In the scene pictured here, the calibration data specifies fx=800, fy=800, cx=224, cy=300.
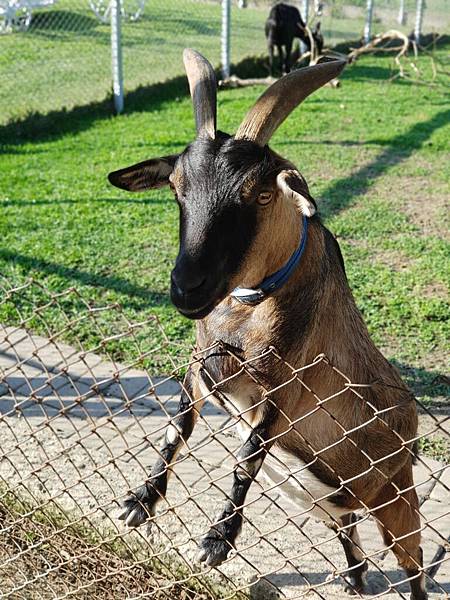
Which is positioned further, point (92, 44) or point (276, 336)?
point (92, 44)

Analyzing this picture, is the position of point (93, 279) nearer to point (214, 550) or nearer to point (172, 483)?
point (172, 483)

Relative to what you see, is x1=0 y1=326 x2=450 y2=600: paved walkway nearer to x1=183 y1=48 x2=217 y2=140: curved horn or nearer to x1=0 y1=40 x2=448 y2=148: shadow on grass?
x1=183 y1=48 x2=217 y2=140: curved horn

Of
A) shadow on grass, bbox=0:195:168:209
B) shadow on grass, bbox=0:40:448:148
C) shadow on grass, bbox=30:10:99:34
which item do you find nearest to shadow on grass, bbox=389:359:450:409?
shadow on grass, bbox=0:195:168:209

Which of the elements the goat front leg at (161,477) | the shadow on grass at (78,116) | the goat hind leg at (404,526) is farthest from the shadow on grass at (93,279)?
the shadow on grass at (78,116)

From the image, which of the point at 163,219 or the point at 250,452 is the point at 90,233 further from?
the point at 250,452

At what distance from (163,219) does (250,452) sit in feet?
16.4

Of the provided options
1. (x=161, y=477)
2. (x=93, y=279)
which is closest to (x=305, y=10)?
(x=93, y=279)

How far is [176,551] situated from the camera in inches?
123

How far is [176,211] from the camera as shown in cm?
775

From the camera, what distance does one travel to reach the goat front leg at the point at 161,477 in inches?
117

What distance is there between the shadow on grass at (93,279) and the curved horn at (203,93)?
2973 millimetres

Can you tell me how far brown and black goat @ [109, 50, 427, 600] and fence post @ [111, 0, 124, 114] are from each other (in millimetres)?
8853

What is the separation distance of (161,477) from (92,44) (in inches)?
458

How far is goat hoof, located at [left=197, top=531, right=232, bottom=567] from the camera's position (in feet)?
8.93
